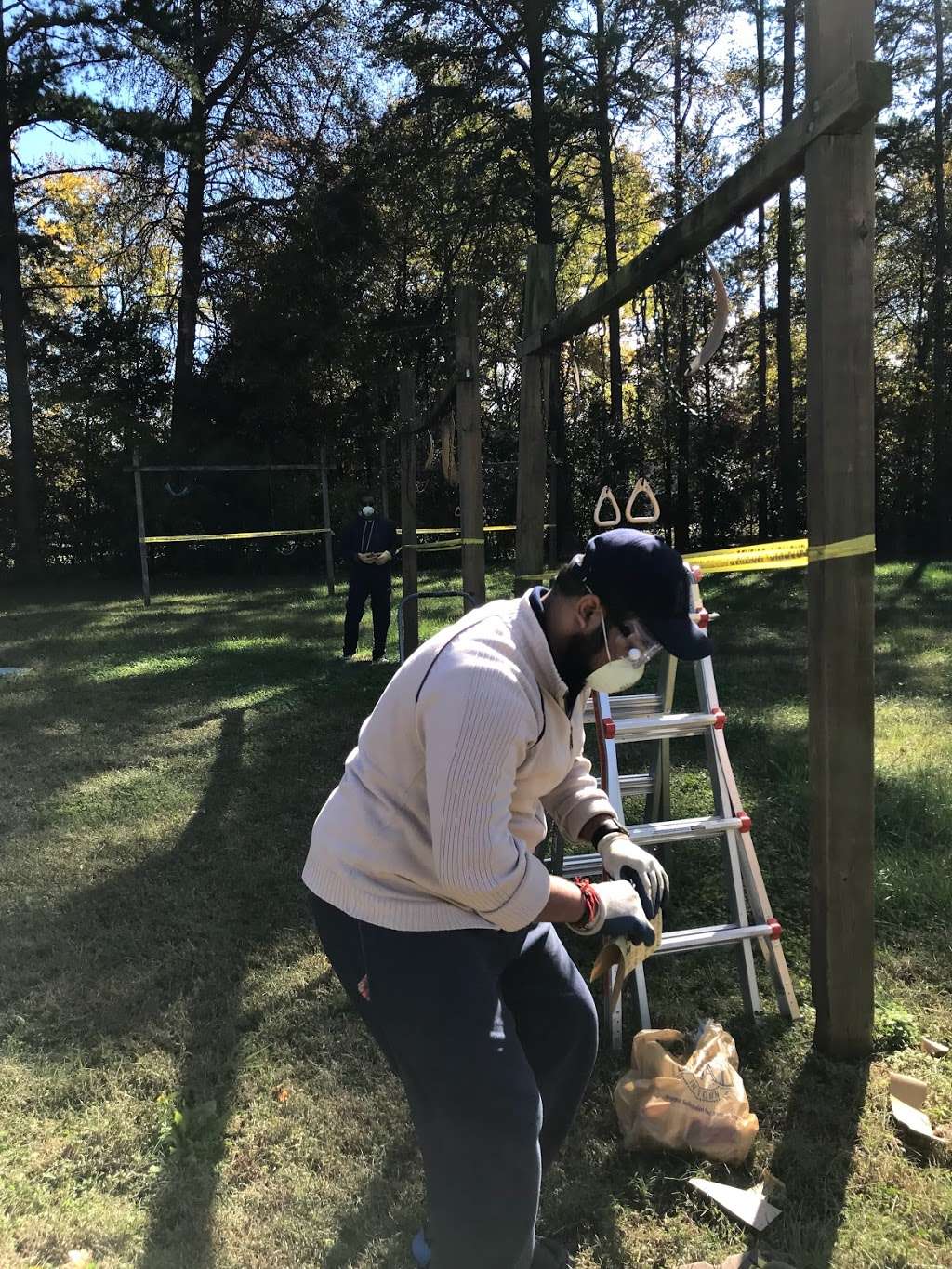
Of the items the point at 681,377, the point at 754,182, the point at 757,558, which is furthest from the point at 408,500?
the point at 681,377

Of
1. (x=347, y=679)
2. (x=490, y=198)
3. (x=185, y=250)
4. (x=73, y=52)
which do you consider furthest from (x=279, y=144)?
(x=347, y=679)

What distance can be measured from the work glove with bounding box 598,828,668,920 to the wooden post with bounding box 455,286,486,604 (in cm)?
302

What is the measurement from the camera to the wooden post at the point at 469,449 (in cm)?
524

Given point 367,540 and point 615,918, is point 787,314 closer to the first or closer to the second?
point 367,540

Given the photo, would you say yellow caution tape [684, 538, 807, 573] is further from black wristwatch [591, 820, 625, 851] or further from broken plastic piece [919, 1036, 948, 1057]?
broken plastic piece [919, 1036, 948, 1057]

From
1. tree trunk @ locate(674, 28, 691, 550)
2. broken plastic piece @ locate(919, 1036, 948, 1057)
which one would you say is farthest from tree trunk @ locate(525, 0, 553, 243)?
broken plastic piece @ locate(919, 1036, 948, 1057)

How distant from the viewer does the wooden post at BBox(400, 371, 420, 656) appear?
24.1 feet

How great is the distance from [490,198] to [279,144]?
241 inches

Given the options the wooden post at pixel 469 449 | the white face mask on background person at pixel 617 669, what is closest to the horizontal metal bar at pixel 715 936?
the white face mask on background person at pixel 617 669

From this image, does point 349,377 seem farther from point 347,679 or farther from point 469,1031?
point 469,1031

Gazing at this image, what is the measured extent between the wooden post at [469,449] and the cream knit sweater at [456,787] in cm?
336

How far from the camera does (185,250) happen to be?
20734 millimetres

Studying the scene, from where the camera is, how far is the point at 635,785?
378 centimetres

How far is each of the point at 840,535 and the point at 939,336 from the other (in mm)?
20251
